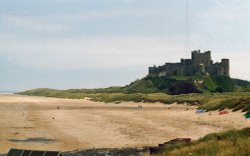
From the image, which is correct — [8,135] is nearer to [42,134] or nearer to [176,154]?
[42,134]

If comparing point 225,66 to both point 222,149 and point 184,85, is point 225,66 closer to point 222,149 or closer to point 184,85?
point 184,85

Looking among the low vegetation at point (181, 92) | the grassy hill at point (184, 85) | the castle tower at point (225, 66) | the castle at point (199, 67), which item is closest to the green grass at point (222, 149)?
the low vegetation at point (181, 92)

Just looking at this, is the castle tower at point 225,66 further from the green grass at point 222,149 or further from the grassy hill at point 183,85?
the green grass at point 222,149

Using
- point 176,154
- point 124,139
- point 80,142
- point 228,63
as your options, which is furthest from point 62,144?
point 228,63

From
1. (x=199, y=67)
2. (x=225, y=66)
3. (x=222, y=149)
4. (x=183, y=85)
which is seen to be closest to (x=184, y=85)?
(x=183, y=85)

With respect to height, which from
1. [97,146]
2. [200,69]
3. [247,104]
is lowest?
[97,146]

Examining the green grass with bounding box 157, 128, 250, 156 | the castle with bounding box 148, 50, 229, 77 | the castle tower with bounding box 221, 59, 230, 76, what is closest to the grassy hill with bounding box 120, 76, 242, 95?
the castle with bounding box 148, 50, 229, 77

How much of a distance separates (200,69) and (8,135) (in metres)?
161

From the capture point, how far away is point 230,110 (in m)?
50.0

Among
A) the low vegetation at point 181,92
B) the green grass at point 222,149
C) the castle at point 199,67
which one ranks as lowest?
the green grass at point 222,149

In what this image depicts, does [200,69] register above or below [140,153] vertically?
above

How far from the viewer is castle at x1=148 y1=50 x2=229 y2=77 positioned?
188625 mm

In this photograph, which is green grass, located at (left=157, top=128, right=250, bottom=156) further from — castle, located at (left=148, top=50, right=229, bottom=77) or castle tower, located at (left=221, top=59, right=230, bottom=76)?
castle tower, located at (left=221, top=59, right=230, bottom=76)

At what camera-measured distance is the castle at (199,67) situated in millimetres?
188625
